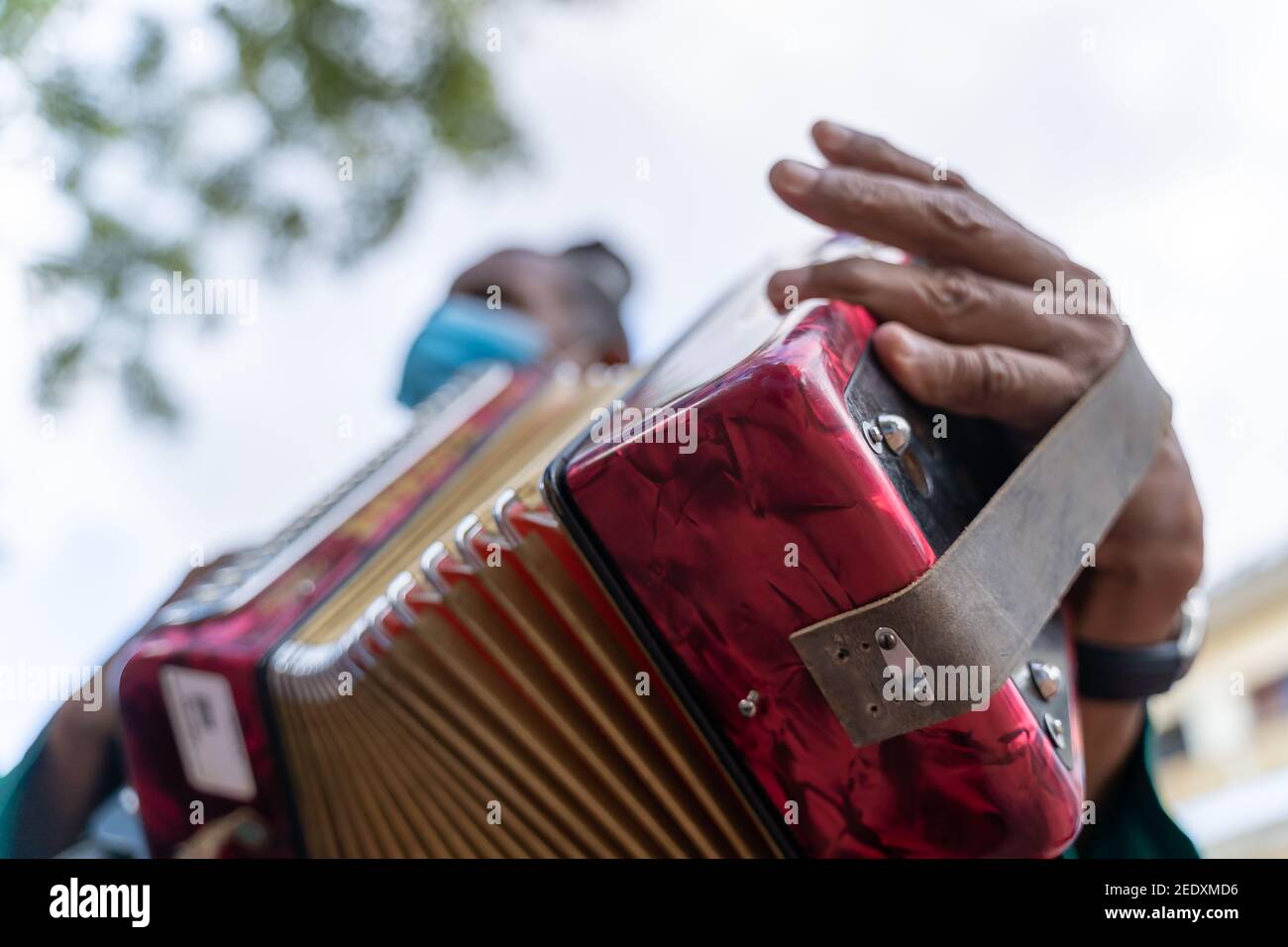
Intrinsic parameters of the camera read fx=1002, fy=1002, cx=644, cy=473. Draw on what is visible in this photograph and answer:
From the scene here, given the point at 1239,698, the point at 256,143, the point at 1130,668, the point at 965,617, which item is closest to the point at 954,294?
the point at 965,617

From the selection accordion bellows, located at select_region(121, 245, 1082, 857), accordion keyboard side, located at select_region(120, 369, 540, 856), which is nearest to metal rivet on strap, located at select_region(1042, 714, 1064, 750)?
accordion bellows, located at select_region(121, 245, 1082, 857)

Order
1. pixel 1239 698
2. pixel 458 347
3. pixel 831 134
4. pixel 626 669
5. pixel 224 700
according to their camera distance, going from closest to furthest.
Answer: pixel 626 669 → pixel 831 134 → pixel 224 700 → pixel 458 347 → pixel 1239 698

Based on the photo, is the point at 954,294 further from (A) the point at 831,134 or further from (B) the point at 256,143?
(B) the point at 256,143

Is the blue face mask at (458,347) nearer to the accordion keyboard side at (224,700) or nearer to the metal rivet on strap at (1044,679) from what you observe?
the accordion keyboard side at (224,700)

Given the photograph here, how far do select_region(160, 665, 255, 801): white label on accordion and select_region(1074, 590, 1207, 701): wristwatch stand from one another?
2.69ft

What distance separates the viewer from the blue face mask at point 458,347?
73.1 inches

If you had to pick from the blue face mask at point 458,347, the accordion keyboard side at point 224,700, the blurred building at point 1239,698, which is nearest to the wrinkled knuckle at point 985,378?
the accordion keyboard side at point 224,700

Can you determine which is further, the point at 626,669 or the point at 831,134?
the point at 831,134

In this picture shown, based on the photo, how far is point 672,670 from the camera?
2.21 feet

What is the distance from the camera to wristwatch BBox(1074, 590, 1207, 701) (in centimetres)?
90

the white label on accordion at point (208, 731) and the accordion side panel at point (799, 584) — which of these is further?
the white label on accordion at point (208, 731)

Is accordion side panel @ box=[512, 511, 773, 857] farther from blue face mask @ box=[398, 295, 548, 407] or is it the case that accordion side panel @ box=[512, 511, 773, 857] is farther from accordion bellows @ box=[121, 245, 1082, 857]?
blue face mask @ box=[398, 295, 548, 407]

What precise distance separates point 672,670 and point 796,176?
1.30 feet
